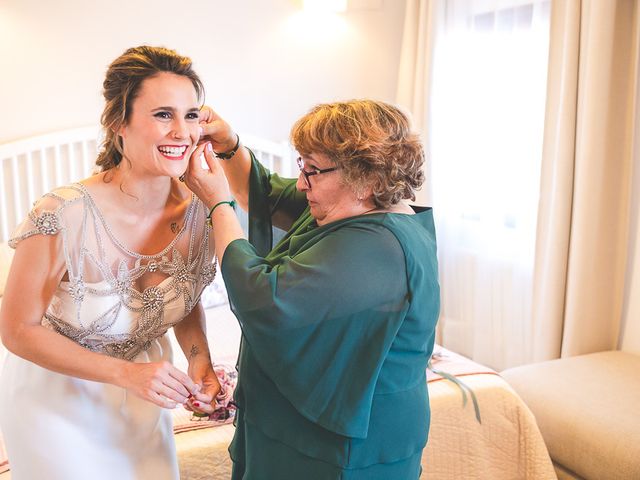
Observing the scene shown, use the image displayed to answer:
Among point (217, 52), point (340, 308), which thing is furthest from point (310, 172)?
point (217, 52)

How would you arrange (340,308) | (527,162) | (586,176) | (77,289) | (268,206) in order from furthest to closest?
1. (527,162)
2. (586,176)
3. (268,206)
4. (77,289)
5. (340,308)

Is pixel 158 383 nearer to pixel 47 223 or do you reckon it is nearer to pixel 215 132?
pixel 47 223

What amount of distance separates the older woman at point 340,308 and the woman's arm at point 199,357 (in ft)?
0.24

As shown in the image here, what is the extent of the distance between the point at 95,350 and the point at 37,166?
2.15 meters

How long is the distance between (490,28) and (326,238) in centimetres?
252

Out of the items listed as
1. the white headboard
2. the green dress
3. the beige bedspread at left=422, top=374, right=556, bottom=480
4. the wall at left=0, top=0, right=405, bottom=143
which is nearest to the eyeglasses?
the green dress

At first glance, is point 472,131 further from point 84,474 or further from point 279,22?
point 84,474

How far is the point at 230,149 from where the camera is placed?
1748 mm

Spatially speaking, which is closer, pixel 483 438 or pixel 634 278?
pixel 483 438

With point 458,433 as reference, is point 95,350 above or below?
above

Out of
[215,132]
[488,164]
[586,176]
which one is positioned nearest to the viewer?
[215,132]

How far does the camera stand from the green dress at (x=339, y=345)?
1.31 meters

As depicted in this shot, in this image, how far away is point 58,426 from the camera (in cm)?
142

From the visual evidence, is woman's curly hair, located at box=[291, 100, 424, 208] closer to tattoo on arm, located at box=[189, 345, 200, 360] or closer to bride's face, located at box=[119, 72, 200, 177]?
bride's face, located at box=[119, 72, 200, 177]
